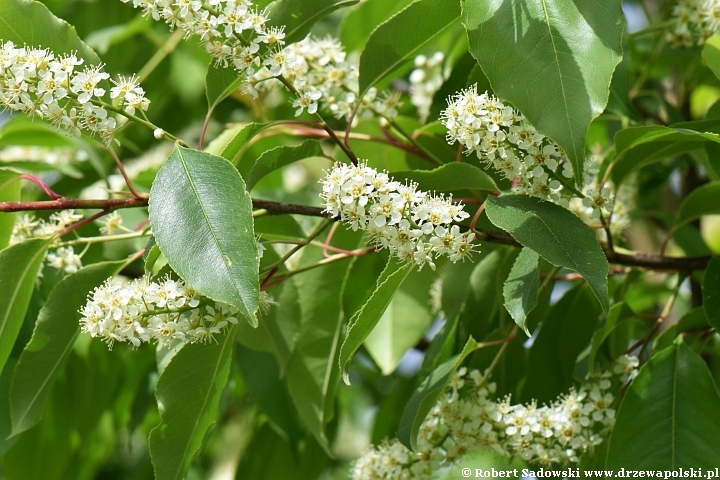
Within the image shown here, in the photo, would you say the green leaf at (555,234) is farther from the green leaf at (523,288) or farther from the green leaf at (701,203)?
the green leaf at (701,203)

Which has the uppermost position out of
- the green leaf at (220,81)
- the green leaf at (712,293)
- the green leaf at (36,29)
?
the green leaf at (36,29)

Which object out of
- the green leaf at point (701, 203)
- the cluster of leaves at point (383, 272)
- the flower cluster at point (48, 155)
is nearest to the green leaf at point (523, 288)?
the cluster of leaves at point (383, 272)

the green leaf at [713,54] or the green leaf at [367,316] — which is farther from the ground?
the green leaf at [713,54]

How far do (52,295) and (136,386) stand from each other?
881 mm

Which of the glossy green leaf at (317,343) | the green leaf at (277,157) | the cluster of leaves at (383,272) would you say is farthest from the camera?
the glossy green leaf at (317,343)

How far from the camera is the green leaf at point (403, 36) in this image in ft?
5.03

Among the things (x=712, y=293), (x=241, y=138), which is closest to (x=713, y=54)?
(x=712, y=293)

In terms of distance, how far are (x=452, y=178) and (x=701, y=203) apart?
2.08 ft

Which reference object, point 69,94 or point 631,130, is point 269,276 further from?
point 631,130

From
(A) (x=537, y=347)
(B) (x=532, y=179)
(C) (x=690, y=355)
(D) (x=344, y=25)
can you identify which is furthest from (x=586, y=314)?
(D) (x=344, y=25)

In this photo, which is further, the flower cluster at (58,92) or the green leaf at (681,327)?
the green leaf at (681,327)

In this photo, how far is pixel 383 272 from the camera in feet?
4.46

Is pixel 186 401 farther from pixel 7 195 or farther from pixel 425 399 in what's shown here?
pixel 7 195

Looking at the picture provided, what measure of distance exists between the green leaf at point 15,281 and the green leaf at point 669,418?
3.65 ft
